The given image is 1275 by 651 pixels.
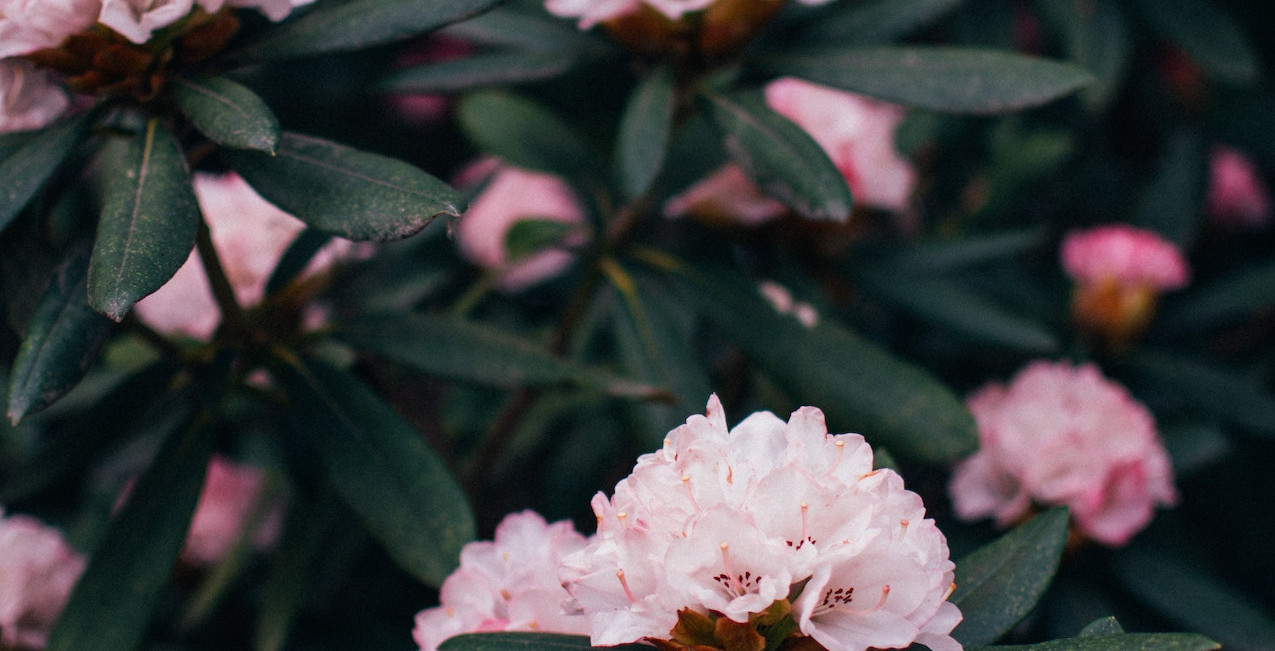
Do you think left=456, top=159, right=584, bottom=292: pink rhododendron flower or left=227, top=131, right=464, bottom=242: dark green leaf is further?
left=456, top=159, right=584, bottom=292: pink rhododendron flower

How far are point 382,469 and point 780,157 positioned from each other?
48 centimetres

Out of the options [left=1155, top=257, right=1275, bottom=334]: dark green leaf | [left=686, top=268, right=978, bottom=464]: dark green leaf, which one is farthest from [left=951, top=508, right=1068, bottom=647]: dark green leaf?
[left=1155, top=257, right=1275, bottom=334]: dark green leaf

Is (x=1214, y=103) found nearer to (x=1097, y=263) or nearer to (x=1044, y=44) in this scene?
(x=1044, y=44)

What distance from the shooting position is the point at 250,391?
1.01m

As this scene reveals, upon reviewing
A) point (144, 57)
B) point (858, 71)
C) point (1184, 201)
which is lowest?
point (1184, 201)

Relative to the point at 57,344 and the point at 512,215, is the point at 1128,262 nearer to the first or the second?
the point at 512,215

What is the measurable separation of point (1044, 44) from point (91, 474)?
1904 mm

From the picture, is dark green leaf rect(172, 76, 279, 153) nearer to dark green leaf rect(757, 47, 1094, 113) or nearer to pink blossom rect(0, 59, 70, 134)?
pink blossom rect(0, 59, 70, 134)

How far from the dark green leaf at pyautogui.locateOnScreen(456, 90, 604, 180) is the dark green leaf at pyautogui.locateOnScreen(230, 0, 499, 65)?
410mm

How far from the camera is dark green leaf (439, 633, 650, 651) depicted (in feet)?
2.05

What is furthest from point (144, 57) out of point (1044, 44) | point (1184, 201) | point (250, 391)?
point (1044, 44)

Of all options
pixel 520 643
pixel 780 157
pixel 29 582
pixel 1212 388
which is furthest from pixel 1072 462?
pixel 29 582

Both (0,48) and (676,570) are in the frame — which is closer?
(676,570)

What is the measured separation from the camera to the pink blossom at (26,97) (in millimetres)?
764
